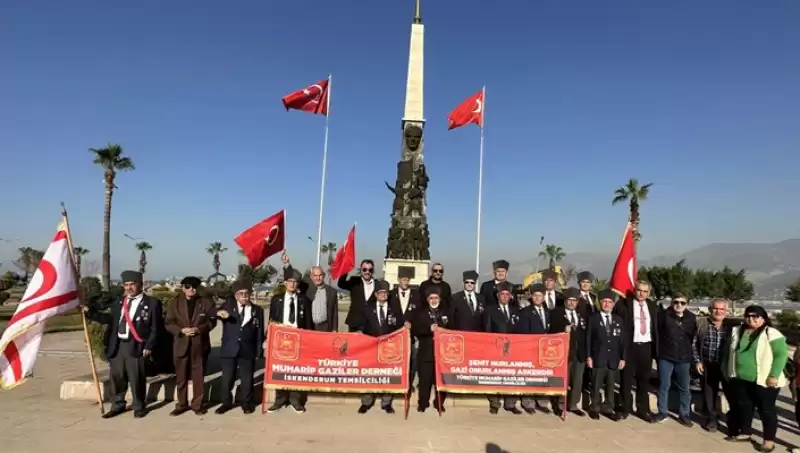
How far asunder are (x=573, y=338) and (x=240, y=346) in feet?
16.2

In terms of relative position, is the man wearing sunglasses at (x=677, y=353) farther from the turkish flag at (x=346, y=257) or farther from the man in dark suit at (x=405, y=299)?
the turkish flag at (x=346, y=257)

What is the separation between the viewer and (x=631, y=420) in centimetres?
703

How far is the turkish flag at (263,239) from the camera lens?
8742 mm

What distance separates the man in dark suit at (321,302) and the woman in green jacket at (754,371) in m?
5.57

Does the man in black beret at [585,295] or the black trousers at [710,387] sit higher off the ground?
the man in black beret at [585,295]

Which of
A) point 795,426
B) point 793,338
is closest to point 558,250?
point 793,338

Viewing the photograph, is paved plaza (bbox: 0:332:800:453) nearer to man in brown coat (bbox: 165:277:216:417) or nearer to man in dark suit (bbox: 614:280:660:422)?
man in dark suit (bbox: 614:280:660:422)

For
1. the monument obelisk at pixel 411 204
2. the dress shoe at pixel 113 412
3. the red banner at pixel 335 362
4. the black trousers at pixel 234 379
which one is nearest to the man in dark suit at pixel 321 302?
the red banner at pixel 335 362

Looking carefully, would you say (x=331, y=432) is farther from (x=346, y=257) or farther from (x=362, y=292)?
(x=346, y=257)

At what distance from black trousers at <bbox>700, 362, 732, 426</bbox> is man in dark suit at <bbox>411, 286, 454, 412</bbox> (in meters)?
3.76

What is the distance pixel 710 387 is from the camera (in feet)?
23.0

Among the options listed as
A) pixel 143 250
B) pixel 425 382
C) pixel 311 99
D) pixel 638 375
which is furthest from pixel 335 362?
pixel 143 250

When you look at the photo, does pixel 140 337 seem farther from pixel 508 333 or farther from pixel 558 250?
pixel 558 250

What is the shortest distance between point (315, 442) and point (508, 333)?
10.5 ft
